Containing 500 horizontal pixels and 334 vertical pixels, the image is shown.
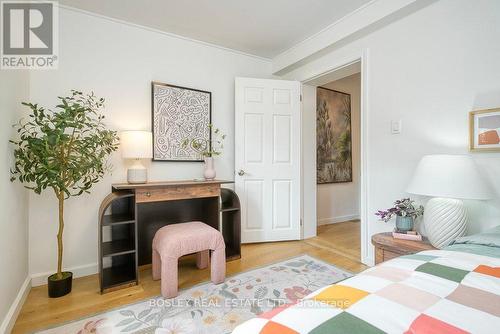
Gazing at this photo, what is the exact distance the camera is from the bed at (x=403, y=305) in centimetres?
55

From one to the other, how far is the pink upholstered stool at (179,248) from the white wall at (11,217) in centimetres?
90

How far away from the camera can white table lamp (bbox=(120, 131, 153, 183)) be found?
220 centimetres

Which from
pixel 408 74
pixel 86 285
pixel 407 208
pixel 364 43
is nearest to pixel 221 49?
pixel 364 43

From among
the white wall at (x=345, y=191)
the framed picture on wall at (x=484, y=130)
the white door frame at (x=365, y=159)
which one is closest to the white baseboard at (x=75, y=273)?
the white door frame at (x=365, y=159)

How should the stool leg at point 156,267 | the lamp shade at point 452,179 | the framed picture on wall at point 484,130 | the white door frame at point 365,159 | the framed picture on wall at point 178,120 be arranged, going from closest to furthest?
the lamp shade at point 452,179
the framed picture on wall at point 484,130
the stool leg at point 156,267
the white door frame at point 365,159
the framed picture on wall at point 178,120

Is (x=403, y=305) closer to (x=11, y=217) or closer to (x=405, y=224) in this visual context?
(x=405, y=224)

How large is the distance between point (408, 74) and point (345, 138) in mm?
2323

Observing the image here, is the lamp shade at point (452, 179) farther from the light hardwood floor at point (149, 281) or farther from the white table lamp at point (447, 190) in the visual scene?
the light hardwood floor at point (149, 281)

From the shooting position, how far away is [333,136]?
421 centimetres

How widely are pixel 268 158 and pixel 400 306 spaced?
2515mm

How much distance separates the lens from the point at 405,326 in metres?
0.56
